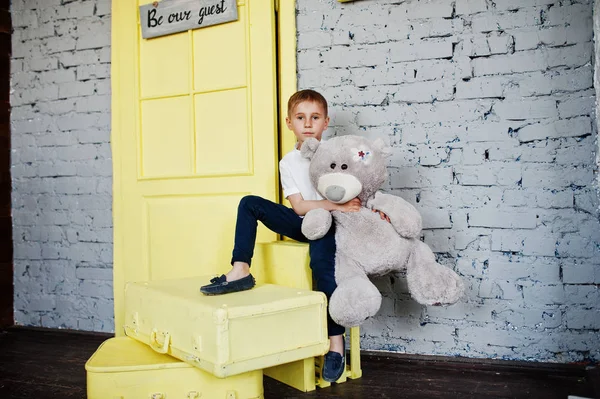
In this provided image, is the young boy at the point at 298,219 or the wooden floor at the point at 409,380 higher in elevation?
the young boy at the point at 298,219

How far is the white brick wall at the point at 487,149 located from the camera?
218 centimetres

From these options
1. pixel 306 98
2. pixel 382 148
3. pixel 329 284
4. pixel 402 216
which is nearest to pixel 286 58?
pixel 306 98

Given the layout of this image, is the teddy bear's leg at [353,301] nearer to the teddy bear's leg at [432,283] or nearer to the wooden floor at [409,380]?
the teddy bear's leg at [432,283]

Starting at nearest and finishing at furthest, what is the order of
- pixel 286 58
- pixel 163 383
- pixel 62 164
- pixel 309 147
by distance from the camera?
1. pixel 163 383
2. pixel 309 147
3. pixel 286 58
4. pixel 62 164

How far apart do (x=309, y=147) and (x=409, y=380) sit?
0.98m

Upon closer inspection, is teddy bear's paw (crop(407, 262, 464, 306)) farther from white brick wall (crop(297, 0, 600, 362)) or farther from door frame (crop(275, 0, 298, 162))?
door frame (crop(275, 0, 298, 162))

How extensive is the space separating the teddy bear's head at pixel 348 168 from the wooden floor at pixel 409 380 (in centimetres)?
71

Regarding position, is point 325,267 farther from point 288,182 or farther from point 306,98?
point 306,98

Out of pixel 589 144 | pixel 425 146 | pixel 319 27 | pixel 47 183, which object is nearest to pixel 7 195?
pixel 47 183

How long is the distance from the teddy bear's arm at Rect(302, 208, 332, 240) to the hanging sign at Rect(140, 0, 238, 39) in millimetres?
1172

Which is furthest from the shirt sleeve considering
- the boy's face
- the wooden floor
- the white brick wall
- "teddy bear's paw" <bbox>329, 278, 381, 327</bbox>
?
the wooden floor

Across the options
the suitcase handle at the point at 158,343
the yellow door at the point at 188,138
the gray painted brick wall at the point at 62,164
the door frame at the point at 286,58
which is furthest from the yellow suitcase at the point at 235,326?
the gray painted brick wall at the point at 62,164

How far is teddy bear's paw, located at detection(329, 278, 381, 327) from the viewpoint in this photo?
1874 mm

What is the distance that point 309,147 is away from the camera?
2.08 m
